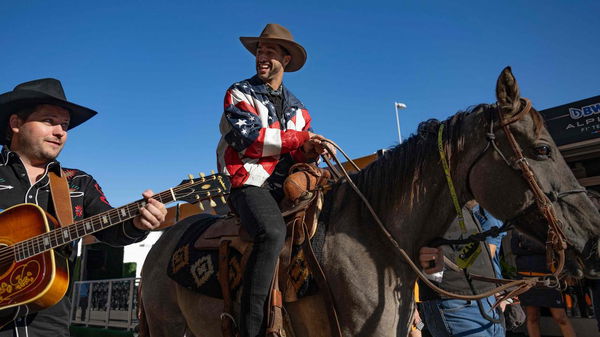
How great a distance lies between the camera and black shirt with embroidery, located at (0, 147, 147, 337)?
7.61 feet

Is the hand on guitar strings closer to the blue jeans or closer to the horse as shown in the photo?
the horse

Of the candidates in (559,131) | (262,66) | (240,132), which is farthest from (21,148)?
(559,131)

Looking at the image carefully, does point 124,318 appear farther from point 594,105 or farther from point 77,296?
point 594,105

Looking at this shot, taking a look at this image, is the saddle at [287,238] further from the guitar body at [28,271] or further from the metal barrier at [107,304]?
the metal barrier at [107,304]

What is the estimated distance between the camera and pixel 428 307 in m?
3.16

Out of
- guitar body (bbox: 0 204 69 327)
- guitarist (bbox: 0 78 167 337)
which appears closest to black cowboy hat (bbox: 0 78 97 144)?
guitarist (bbox: 0 78 167 337)

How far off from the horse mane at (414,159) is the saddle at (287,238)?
0.33 metres

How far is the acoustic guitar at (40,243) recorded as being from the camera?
2242mm

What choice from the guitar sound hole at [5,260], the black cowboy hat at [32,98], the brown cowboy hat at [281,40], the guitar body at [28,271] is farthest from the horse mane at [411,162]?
the guitar sound hole at [5,260]

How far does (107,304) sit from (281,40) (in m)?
12.7

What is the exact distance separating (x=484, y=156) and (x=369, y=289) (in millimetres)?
929

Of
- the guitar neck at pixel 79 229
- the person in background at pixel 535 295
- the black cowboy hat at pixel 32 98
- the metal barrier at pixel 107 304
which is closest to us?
the guitar neck at pixel 79 229

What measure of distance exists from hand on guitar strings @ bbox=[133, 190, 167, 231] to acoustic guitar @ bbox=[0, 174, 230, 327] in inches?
2.4

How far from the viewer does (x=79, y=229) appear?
8.08ft
